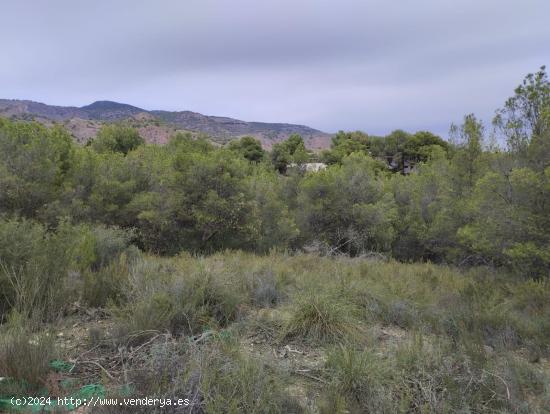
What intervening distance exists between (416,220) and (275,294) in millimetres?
14603

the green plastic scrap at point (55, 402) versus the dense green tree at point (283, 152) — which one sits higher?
the dense green tree at point (283, 152)

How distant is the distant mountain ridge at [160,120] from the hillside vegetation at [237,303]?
52112 millimetres

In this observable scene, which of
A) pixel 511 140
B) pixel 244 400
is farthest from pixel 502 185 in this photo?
pixel 244 400

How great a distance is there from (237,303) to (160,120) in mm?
71991

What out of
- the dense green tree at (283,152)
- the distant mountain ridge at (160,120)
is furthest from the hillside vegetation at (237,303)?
the distant mountain ridge at (160,120)

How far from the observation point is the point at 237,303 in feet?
18.8

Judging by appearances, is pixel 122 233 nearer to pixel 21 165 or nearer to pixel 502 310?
pixel 21 165

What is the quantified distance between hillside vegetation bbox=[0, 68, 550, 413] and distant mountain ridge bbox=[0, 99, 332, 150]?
52.1 metres

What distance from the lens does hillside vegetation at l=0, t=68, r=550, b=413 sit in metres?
3.54

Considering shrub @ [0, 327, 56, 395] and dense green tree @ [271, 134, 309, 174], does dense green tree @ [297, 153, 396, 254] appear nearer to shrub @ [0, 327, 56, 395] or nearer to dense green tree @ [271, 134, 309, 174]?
shrub @ [0, 327, 56, 395]

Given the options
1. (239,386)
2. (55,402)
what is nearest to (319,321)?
(239,386)

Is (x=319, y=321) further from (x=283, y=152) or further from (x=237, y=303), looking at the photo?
(x=283, y=152)

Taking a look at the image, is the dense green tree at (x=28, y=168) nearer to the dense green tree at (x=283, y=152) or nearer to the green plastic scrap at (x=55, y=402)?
the green plastic scrap at (x=55, y=402)

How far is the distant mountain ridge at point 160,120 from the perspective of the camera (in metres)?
70.2
